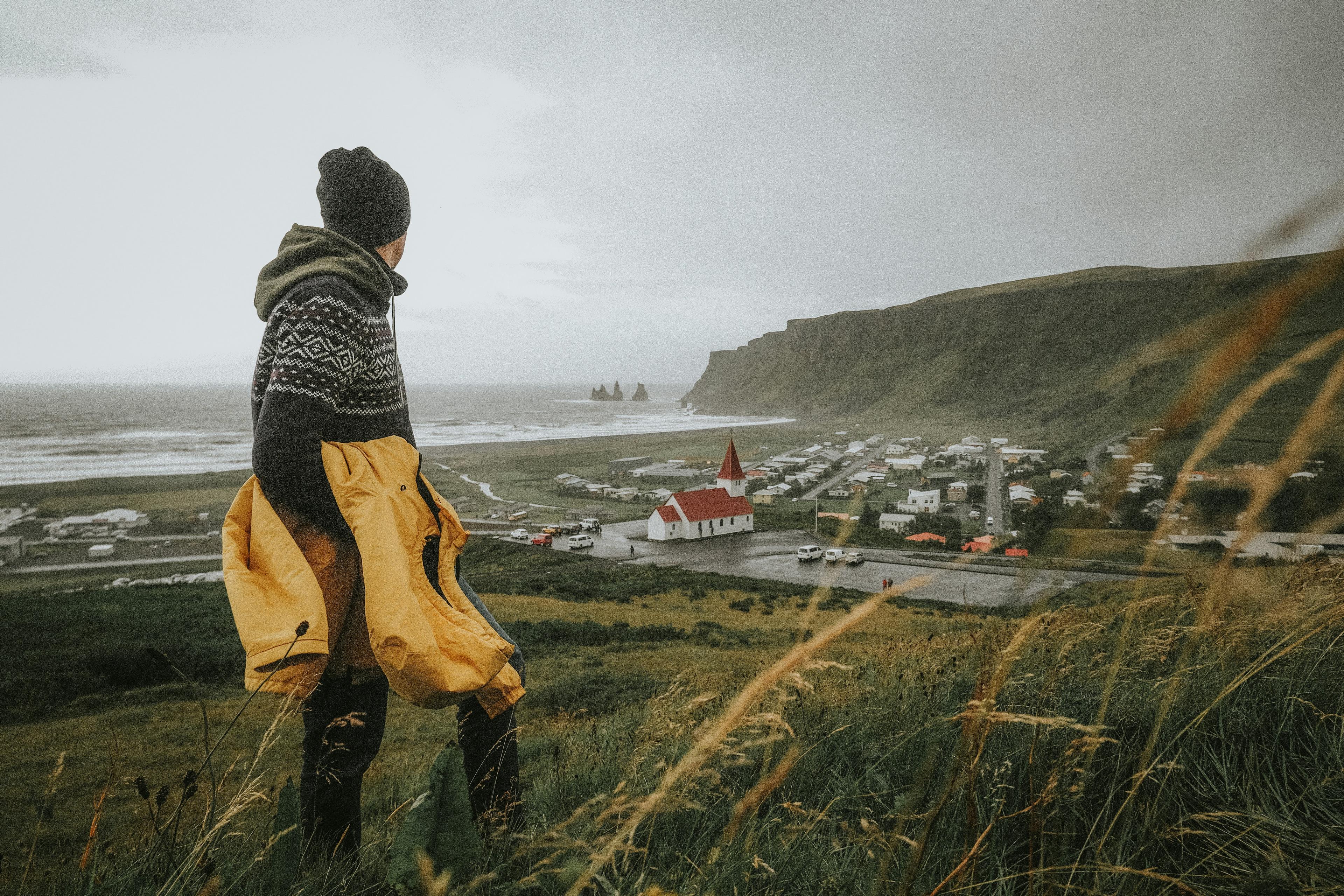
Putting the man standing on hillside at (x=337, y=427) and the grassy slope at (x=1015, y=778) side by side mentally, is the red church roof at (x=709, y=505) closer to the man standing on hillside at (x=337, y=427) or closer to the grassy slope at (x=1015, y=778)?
the grassy slope at (x=1015, y=778)

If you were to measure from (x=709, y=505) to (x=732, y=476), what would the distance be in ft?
10.8

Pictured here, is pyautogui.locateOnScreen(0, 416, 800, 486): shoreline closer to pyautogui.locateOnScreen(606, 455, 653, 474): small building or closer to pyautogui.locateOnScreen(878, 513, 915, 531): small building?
pyautogui.locateOnScreen(606, 455, 653, 474): small building

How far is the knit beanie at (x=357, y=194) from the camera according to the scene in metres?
1.82

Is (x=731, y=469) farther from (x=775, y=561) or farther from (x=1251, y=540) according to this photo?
(x=1251, y=540)

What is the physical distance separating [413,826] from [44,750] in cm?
1009

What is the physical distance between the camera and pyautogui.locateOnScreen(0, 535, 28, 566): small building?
2895 cm

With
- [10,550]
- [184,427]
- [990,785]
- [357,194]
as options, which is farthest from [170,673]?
[184,427]

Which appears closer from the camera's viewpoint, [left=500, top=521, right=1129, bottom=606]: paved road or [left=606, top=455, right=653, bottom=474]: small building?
[left=500, top=521, right=1129, bottom=606]: paved road

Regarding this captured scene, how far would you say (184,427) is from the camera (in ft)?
278

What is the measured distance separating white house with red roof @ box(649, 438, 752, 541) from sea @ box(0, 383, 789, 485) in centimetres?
1806

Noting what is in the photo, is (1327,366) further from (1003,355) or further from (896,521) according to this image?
(1003,355)

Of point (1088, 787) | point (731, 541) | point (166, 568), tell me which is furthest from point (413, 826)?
point (731, 541)

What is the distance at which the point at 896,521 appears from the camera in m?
37.2

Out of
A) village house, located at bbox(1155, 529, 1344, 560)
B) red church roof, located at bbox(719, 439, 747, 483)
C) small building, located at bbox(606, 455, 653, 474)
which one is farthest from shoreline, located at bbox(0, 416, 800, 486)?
village house, located at bbox(1155, 529, 1344, 560)
